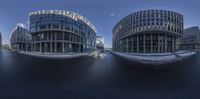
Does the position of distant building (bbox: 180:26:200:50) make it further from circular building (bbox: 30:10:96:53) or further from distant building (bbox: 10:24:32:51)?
distant building (bbox: 10:24:32:51)

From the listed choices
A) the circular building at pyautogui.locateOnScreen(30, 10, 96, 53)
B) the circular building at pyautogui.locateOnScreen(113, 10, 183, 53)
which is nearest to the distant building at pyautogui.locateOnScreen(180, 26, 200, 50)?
the circular building at pyautogui.locateOnScreen(113, 10, 183, 53)

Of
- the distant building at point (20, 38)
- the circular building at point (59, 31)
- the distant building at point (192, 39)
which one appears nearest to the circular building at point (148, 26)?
the circular building at point (59, 31)

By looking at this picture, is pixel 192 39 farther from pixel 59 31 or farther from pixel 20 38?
pixel 20 38

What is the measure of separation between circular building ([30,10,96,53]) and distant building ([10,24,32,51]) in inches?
60.4

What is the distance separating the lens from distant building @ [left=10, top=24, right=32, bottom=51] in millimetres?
13992

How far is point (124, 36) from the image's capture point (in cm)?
3047

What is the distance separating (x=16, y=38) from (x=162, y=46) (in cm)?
3450

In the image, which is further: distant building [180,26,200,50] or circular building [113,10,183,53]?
distant building [180,26,200,50]

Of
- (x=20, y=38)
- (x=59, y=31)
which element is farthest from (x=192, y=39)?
(x=20, y=38)

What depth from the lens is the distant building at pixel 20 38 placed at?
1399 cm

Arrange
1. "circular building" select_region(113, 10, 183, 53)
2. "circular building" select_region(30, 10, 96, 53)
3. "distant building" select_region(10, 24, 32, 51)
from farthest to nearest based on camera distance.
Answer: "circular building" select_region(113, 10, 183, 53) → "circular building" select_region(30, 10, 96, 53) → "distant building" select_region(10, 24, 32, 51)

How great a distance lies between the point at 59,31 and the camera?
30281 mm

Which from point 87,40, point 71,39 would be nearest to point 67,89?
point 71,39

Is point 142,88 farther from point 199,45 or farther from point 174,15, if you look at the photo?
point 199,45
